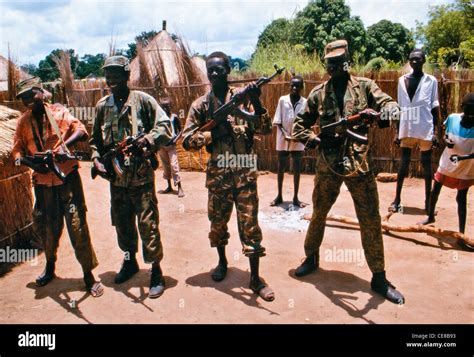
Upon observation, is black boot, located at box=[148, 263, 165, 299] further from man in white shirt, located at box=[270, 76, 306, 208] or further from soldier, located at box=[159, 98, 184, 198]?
soldier, located at box=[159, 98, 184, 198]

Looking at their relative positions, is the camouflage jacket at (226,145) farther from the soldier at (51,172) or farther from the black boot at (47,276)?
the black boot at (47,276)

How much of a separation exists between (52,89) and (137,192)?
30.1 ft

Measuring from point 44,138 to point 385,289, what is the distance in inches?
141

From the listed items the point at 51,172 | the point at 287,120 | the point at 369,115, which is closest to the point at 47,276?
the point at 51,172

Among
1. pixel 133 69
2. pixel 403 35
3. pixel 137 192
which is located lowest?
pixel 137 192

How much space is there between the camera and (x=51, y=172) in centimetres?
393

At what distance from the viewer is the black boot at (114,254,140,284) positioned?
170 inches

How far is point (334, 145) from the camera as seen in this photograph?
3887mm

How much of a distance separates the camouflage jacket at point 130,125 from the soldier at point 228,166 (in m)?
0.27

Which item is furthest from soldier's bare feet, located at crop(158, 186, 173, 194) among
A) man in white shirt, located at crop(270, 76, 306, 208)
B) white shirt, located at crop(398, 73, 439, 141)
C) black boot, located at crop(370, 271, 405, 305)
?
black boot, located at crop(370, 271, 405, 305)
